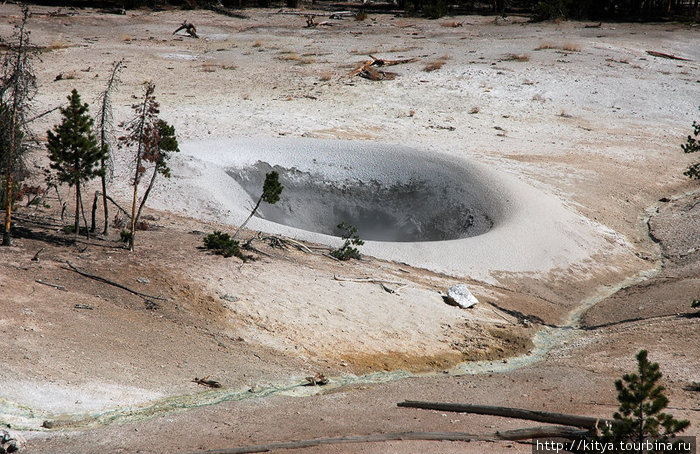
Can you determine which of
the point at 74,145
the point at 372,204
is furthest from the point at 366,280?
the point at 372,204

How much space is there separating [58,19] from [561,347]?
97.5 feet

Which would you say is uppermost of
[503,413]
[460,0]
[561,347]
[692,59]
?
[460,0]

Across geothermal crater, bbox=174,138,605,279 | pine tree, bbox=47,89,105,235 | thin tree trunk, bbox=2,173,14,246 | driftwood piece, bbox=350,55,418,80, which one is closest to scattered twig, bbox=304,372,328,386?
pine tree, bbox=47,89,105,235

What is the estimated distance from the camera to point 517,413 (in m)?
6.72

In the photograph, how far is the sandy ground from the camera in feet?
23.1

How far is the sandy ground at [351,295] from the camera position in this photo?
703 cm

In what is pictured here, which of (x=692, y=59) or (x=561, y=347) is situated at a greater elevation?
(x=692, y=59)

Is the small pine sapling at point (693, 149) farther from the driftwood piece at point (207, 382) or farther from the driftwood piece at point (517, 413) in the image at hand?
the driftwood piece at point (207, 382)

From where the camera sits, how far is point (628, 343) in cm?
991

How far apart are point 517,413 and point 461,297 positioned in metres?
5.02

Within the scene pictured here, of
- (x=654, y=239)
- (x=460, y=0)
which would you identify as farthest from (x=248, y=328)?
(x=460, y=0)

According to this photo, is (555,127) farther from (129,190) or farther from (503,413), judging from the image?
(503,413)

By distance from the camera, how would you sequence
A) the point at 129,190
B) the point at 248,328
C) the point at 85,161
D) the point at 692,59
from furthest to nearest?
the point at 692,59 → the point at 129,190 → the point at 85,161 → the point at 248,328

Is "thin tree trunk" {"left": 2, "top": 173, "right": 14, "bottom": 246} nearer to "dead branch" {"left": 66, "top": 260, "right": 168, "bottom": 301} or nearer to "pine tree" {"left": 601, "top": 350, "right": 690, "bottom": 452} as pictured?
"dead branch" {"left": 66, "top": 260, "right": 168, "bottom": 301}
